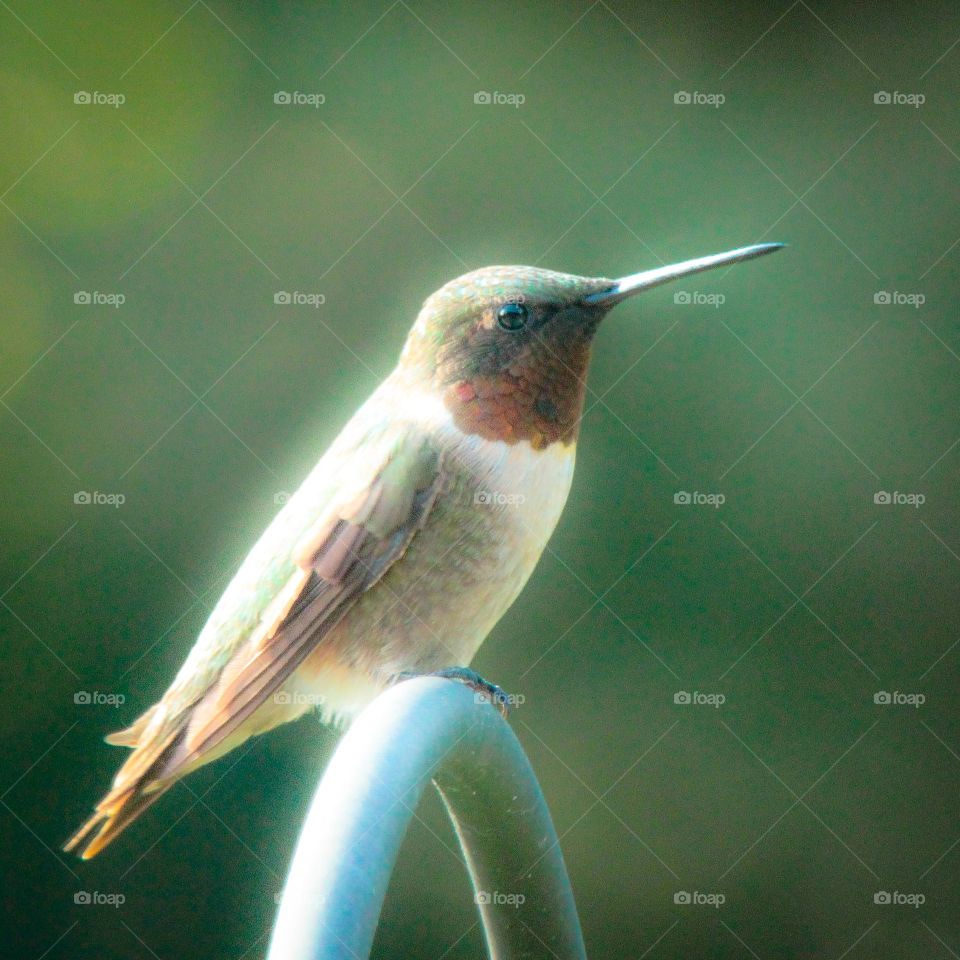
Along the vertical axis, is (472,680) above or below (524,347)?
below

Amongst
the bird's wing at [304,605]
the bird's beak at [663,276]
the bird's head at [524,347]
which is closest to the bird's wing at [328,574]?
the bird's wing at [304,605]

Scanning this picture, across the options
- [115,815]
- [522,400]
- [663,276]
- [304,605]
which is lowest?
[115,815]

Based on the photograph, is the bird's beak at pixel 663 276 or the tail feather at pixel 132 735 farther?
the tail feather at pixel 132 735

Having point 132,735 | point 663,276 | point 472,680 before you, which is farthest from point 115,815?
point 663,276

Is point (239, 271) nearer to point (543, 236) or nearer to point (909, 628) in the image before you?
point (543, 236)

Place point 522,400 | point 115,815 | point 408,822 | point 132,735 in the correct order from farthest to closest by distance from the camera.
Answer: point 132,735, point 522,400, point 115,815, point 408,822

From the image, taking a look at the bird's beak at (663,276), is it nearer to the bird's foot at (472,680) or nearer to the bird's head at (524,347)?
the bird's head at (524,347)

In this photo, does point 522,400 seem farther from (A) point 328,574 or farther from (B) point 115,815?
(B) point 115,815
